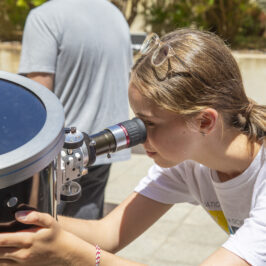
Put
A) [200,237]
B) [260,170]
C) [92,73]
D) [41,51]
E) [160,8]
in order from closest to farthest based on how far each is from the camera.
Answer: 1. [260,170]
2. [41,51]
3. [92,73]
4. [200,237]
5. [160,8]

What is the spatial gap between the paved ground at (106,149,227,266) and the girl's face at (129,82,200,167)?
6.08 ft

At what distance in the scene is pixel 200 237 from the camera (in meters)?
3.46

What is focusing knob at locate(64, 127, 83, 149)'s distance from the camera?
111cm

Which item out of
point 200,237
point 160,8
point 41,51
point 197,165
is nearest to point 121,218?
point 197,165

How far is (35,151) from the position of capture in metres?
0.92

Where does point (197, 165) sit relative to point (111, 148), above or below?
below

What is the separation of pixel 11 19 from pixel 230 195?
7404 mm

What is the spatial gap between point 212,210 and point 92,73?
1.07 metres

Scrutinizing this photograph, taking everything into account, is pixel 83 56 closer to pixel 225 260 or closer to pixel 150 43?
pixel 150 43

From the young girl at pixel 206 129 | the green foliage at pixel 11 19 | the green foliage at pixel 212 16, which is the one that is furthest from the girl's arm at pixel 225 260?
the green foliage at pixel 11 19

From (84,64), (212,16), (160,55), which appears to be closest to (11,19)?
(212,16)

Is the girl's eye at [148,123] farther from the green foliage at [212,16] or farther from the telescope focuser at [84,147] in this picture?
the green foliage at [212,16]

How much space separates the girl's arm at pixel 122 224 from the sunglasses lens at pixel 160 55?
49 centimetres

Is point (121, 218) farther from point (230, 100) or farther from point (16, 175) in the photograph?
point (16, 175)
